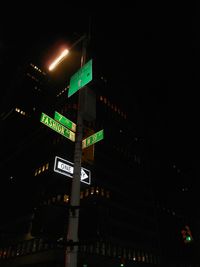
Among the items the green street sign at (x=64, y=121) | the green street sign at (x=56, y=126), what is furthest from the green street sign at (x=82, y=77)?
the green street sign at (x=56, y=126)

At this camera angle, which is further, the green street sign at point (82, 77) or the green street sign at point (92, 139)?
the green street sign at point (82, 77)

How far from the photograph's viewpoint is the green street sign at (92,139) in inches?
242

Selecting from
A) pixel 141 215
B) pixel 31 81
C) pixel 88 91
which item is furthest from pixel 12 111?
pixel 88 91

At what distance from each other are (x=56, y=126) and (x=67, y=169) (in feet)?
3.84

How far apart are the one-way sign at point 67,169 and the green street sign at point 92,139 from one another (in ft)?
2.17

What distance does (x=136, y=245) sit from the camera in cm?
5891

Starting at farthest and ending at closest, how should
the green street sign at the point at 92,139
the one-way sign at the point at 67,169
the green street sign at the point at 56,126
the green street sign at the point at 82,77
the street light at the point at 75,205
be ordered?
the green street sign at the point at 82,77, the green street sign at the point at 92,139, the green street sign at the point at 56,126, the one-way sign at the point at 67,169, the street light at the point at 75,205

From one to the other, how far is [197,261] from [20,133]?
79.1 metres

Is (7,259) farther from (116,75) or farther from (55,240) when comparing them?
(116,75)

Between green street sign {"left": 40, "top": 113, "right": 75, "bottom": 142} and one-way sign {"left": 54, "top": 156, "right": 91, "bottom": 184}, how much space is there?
2.65 ft

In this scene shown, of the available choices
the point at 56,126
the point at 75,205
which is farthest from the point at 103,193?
the point at 75,205

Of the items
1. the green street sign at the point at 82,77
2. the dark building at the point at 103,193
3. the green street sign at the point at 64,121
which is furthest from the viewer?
the dark building at the point at 103,193

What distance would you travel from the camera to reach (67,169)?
5730 millimetres

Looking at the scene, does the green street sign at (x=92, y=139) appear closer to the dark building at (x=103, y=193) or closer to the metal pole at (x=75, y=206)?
the metal pole at (x=75, y=206)
